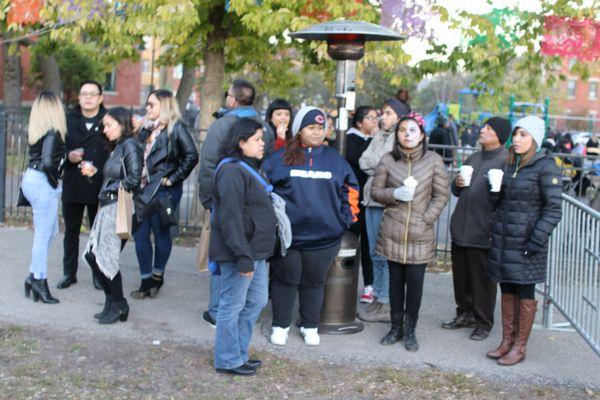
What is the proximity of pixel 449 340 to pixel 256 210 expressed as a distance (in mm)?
2244

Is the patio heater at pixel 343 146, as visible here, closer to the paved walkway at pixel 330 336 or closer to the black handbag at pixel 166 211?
the paved walkway at pixel 330 336

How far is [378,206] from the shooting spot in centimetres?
695

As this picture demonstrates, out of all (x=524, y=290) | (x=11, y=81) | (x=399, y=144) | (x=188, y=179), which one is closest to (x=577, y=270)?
(x=524, y=290)

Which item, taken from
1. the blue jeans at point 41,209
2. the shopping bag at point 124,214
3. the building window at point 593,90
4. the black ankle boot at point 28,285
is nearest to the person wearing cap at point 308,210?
the shopping bag at point 124,214

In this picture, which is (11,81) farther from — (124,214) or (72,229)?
(124,214)

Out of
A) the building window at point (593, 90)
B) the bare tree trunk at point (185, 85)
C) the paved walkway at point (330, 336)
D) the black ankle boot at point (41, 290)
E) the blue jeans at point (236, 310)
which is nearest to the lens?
the blue jeans at point (236, 310)

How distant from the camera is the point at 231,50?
11.4 metres

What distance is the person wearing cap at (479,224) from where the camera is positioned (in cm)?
637

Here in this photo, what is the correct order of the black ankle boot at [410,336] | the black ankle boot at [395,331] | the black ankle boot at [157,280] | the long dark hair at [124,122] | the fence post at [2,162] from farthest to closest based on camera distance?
the fence post at [2,162] < the black ankle boot at [157,280] < the long dark hair at [124,122] < the black ankle boot at [395,331] < the black ankle boot at [410,336]

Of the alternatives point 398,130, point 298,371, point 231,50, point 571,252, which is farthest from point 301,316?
point 231,50

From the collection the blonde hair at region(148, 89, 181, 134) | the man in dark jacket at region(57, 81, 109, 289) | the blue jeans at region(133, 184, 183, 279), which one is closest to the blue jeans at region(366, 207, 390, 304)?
the blue jeans at region(133, 184, 183, 279)

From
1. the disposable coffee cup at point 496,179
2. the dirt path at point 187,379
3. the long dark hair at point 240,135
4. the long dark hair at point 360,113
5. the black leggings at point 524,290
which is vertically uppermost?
the long dark hair at point 360,113

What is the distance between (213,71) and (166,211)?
16.1 ft

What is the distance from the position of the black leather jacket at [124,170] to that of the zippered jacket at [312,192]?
3.35ft
